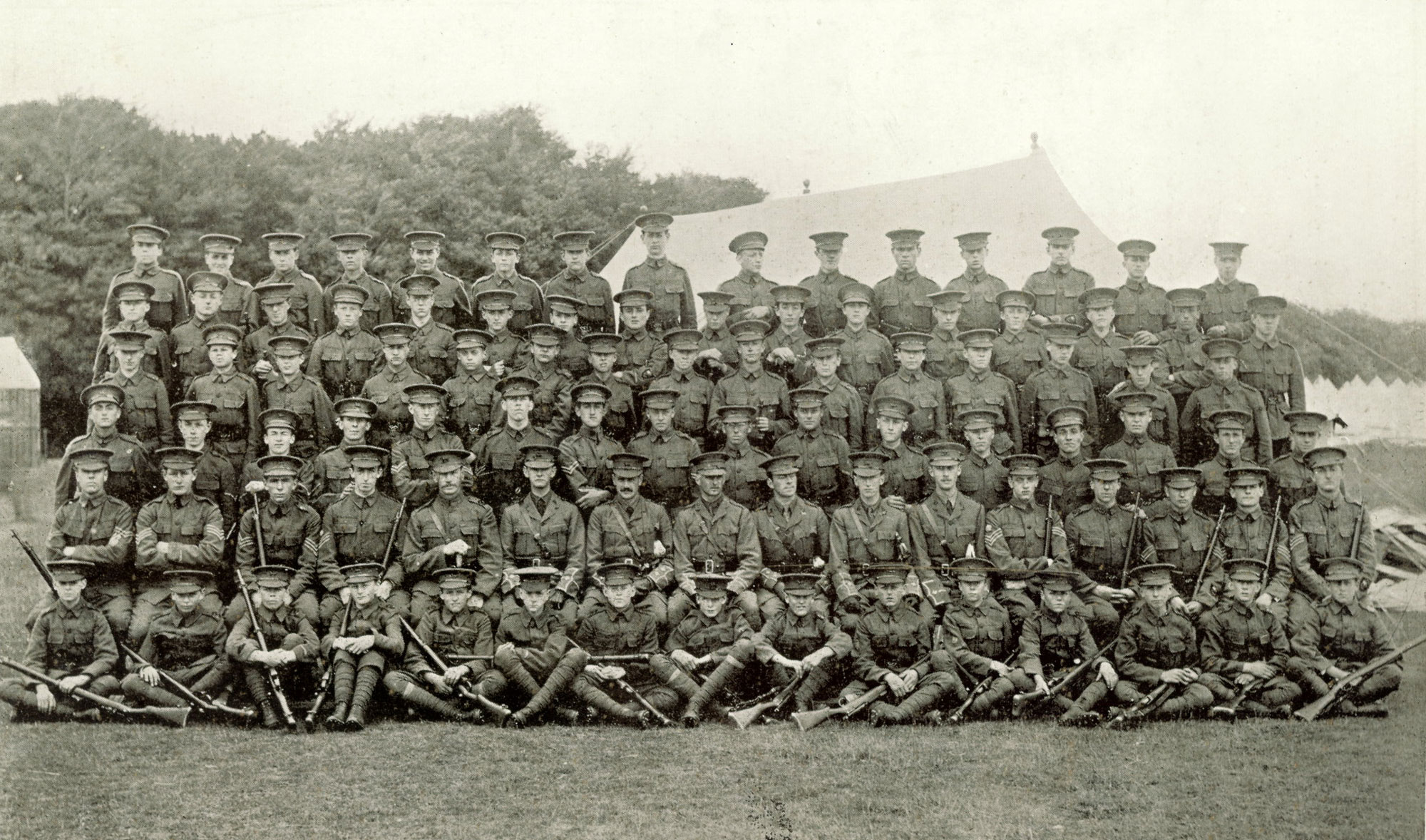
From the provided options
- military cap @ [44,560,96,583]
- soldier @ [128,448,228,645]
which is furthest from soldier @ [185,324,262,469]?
military cap @ [44,560,96,583]

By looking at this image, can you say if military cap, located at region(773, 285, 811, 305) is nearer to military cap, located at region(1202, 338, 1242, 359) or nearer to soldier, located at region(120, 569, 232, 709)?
military cap, located at region(1202, 338, 1242, 359)

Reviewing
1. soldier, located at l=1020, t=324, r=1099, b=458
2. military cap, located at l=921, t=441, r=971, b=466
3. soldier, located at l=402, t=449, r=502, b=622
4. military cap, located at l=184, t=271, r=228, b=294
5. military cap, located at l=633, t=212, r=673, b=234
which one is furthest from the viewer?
military cap, located at l=633, t=212, r=673, b=234

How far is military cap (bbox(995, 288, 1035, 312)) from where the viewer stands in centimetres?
900

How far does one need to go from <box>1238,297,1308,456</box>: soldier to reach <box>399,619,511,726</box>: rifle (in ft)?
19.6

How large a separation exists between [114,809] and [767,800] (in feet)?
10.2

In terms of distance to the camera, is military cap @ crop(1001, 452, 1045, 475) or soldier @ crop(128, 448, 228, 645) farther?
military cap @ crop(1001, 452, 1045, 475)

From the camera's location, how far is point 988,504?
8.27 metres

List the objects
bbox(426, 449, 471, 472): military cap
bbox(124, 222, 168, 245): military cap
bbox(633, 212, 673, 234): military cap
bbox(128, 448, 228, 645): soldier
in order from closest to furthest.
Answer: bbox(128, 448, 228, 645): soldier → bbox(426, 449, 471, 472): military cap → bbox(124, 222, 168, 245): military cap → bbox(633, 212, 673, 234): military cap

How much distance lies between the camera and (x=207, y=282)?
8.73 m

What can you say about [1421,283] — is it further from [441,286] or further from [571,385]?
[441,286]

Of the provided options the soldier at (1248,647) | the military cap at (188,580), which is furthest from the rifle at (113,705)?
the soldier at (1248,647)

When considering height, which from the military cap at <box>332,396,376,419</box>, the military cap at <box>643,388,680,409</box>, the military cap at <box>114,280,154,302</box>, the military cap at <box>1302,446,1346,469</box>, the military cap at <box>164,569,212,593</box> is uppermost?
the military cap at <box>114,280,154,302</box>

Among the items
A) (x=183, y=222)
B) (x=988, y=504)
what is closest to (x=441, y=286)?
(x=988, y=504)

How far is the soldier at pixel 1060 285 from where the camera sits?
944 cm
